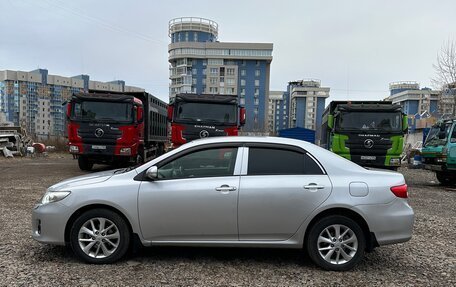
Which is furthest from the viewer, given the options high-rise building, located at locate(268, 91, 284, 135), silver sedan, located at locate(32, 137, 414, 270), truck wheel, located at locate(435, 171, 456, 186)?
high-rise building, located at locate(268, 91, 284, 135)

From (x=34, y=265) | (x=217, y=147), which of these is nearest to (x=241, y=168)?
(x=217, y=147)

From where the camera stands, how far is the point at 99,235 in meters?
4.46

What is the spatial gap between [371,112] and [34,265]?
10.6m

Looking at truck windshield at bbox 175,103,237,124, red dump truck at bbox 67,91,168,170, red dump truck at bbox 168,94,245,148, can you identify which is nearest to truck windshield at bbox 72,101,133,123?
red dump truck at bbox 67,91,168,170

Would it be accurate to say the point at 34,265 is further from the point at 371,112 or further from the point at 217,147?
the point at 371,112

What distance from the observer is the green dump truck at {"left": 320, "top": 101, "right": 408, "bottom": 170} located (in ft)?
38.9

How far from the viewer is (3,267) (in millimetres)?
4391

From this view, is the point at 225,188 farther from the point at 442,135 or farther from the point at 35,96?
the point at 35,96

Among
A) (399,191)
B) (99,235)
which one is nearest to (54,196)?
(99,235)

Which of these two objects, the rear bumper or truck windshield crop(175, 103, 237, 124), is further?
the rear bumper

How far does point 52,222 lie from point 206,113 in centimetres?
808

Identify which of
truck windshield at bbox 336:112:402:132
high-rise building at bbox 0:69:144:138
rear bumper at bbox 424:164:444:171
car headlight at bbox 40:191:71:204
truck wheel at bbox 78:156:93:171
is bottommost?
truck wheel at bbox 78:156:93:171

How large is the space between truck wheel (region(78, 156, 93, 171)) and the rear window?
11.3 metres

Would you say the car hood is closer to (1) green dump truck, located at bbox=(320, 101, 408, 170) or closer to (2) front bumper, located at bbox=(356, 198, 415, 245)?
(2) front bumper, located at bbox=(356, 198, 415, 245)
